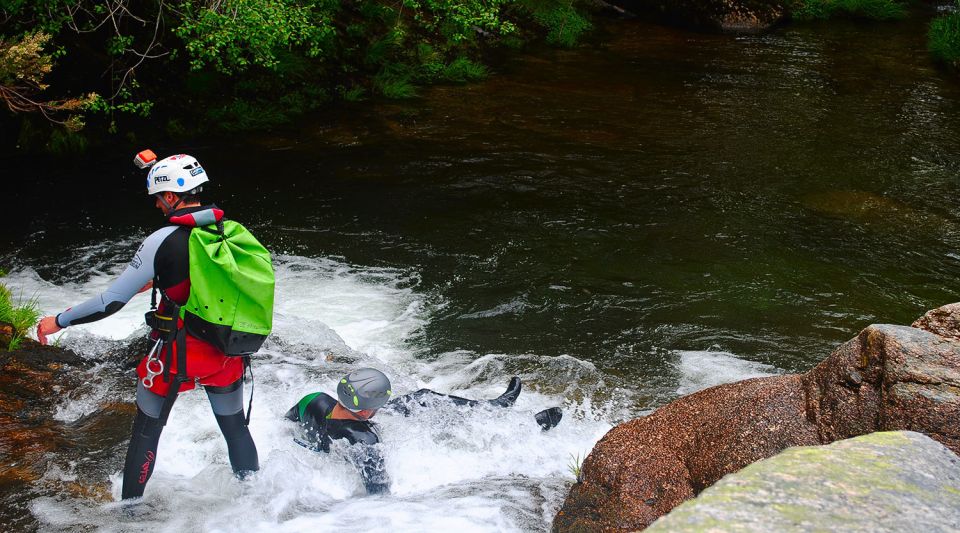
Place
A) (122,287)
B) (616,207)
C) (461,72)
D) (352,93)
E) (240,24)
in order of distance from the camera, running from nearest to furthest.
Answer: (122,287), (240,24), (616,207), (352,93), (461,72)

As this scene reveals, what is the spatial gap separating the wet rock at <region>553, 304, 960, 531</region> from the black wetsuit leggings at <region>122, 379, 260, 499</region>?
1.93m

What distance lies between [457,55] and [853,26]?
1169cm

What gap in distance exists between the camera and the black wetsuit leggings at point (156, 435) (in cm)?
463

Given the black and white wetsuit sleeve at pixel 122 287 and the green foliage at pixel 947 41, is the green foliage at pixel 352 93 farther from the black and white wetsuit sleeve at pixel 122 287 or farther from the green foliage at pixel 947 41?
the green foliage at pixel 947 41

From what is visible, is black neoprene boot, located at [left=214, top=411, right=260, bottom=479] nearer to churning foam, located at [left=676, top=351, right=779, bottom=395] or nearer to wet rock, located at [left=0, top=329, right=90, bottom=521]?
wet rock, located at [left=0, top=329, right=90, bottom=521]

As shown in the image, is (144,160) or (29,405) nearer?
(144,160)

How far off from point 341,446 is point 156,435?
113 centimetres

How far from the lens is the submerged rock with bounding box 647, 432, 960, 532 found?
89.3 inches

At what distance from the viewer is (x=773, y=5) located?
851 inches

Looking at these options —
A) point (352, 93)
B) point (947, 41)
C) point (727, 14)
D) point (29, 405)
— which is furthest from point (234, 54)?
point (947, 41)

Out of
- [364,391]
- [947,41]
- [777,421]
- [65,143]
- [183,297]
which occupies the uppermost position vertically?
[947,41]

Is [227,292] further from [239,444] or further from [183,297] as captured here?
[239,444]

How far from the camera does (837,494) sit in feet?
8.00

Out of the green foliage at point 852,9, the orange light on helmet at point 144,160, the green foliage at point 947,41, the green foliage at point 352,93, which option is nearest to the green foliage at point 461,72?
the green foliage at point 352,93
